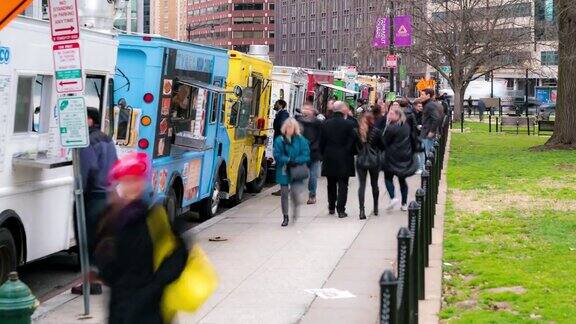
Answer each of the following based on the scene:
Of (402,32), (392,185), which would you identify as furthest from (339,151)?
(402,32)

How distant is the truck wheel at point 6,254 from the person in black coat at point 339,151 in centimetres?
719

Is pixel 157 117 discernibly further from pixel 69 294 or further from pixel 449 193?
pixel 449 193

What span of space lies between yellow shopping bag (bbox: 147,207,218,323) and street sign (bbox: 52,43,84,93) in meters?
3.42

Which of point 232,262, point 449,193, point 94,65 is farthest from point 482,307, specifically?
point 449,193

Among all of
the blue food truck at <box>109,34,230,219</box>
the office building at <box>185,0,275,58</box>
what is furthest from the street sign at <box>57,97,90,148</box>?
the office building at <box>185,0,275,58</box>

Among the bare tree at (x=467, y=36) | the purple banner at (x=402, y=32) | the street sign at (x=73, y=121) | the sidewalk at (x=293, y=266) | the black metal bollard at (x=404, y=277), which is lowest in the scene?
the sidewalk at (x=293, y=266)

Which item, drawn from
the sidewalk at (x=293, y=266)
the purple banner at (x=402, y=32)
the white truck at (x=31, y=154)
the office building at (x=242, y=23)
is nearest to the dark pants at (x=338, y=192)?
the sidewalk at (x=293, y=266)

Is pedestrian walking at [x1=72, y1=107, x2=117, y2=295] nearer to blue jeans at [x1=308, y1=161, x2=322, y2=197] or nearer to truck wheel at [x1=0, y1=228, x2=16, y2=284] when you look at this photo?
truck wheel at [x1=0, y1=228, x2=16, y2=284]

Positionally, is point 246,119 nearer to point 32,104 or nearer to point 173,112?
point 173,112

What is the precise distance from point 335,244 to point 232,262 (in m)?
1.90

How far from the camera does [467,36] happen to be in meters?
54.6

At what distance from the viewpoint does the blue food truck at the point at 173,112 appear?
12.9 metres

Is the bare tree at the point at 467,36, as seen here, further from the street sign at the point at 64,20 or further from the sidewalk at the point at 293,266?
the street sign at the point at 64,20

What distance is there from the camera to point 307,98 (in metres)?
28.3
